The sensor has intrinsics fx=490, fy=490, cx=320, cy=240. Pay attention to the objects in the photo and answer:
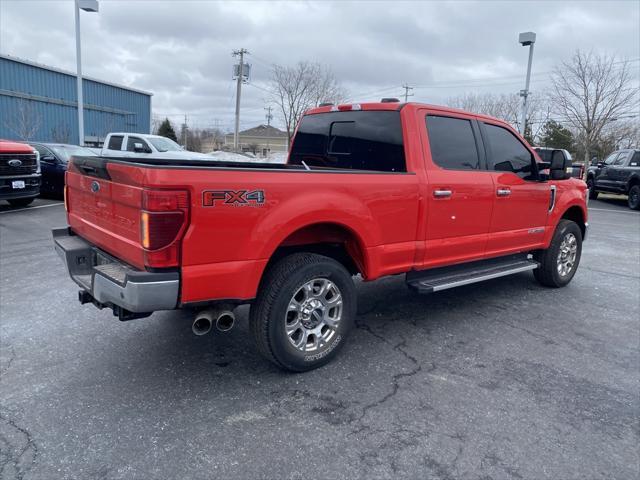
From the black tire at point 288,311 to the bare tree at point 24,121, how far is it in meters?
27.8

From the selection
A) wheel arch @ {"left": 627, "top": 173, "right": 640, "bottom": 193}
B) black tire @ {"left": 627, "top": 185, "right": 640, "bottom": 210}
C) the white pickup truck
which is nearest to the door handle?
the white pickup truck

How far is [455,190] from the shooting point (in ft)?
14.2

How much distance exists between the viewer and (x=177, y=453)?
8.59ft

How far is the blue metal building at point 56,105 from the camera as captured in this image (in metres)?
27.5

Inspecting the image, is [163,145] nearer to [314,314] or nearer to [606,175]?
[314,314]

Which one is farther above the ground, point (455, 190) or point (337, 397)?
point (455, 190)

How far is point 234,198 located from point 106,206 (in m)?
1.01

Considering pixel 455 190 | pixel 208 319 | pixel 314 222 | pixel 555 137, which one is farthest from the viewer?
pixel 555 137

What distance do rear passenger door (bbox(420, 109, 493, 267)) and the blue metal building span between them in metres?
27.5

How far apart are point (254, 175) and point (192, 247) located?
588mm

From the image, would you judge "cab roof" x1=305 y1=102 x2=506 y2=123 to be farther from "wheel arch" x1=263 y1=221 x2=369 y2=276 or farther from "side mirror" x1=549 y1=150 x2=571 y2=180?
"wheel arch" x1=263 y1=221 x2=369 y2=276

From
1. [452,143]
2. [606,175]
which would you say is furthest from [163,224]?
[606,175]

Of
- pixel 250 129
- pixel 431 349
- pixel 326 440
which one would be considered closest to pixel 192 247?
pixel 326 440

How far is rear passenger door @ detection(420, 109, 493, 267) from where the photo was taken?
13.8ft
